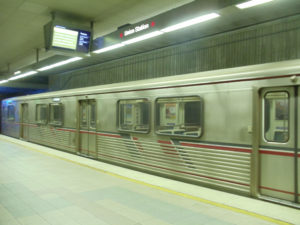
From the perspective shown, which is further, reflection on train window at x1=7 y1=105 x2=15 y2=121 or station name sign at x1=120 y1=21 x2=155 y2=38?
reflection on train window at x1=7 y1=105 x2=15 y2=121

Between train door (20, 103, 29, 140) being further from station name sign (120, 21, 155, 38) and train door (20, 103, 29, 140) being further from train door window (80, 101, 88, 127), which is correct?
station name sign (120, 21, 155, 38)

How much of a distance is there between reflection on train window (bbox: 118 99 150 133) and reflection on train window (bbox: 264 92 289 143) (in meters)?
2.63

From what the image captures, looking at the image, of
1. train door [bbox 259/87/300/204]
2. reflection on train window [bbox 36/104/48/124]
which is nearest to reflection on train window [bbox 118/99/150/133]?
train door [bbox 259/87/300/204]

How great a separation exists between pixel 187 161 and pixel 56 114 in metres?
6.51

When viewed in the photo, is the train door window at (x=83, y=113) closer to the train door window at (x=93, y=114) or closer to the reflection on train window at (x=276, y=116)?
the train door window at (x=93, y=114)

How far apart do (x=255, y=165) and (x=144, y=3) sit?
4.23m

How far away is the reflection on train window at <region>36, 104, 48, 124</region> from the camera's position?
11.0 meters

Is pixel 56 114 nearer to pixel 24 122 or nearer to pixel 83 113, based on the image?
pixel 83 113

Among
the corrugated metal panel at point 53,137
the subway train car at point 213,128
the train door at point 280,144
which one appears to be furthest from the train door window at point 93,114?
the train door at point 280,144

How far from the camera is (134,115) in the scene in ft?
21.3

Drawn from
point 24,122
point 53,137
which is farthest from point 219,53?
point 24,122

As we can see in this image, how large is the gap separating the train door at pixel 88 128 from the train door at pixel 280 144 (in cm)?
502

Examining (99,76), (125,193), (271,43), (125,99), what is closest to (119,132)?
(125,99)

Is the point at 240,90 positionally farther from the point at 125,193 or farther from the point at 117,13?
the point at 117,13
